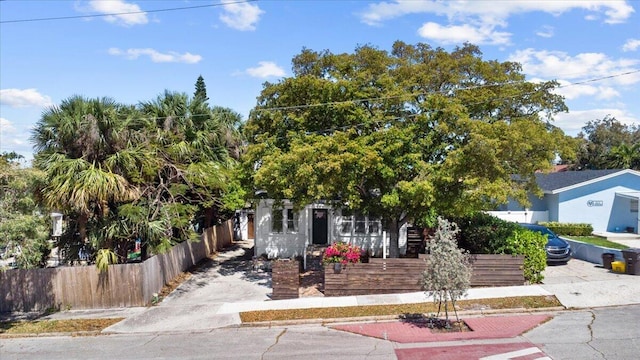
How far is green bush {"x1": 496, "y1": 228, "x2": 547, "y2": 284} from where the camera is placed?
15695 millimetres

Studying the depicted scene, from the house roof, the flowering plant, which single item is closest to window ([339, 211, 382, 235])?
the flowering plant

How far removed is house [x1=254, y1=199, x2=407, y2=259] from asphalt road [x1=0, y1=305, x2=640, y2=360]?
9.62m

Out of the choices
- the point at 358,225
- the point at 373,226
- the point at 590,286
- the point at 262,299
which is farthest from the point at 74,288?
the point at 590,286

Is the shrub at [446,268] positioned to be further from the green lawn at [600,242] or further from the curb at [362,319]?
the green lawn at [600,242]

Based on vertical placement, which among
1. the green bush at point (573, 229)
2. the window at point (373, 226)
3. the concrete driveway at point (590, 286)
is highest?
the window at point (373, 226)

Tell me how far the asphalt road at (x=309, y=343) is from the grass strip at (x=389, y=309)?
0.65 metres

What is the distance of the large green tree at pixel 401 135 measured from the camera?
1479cm

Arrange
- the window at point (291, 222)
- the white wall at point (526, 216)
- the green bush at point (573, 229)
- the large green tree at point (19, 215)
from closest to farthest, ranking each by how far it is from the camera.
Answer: the large green tree at point (19, 215) → the window at point (291, 222) → the green bush at point (573, 229) → the white wall at point (526, 216)

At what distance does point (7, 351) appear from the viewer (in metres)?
11.9

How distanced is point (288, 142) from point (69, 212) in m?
7.94

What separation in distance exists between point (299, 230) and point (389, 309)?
9.50 m

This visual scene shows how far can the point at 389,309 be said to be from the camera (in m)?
13.5

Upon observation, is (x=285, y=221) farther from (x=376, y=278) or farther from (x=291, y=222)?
(x=376, y=278)

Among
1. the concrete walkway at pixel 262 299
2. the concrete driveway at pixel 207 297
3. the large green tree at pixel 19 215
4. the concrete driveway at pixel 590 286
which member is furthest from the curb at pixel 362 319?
the large green tree at pixel 19 215
